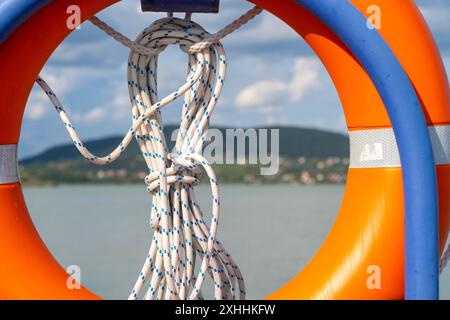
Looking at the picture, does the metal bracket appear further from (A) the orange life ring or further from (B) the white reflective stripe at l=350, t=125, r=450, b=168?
(B) the white reflective stripe at l=350, t=125, r=450, b=168

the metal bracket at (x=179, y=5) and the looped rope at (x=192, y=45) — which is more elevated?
the metal bracket at (x=179, y=5)

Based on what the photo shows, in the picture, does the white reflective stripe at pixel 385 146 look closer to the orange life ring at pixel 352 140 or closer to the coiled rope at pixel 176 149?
the orange life ring at pixel 352 140

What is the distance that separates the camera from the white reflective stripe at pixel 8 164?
2428 mm

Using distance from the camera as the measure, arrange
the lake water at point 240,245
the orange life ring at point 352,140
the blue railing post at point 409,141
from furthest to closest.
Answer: the lake water at point 240,245 < the orange life ring at point 352,140 < the blue railing post at point 409,141

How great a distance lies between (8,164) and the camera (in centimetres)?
244

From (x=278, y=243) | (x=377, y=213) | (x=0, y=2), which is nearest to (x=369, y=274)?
(x=377, y=213)

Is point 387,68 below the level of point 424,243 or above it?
above

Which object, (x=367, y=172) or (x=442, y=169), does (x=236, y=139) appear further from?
(x=442, y=169)

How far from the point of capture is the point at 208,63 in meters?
2.49

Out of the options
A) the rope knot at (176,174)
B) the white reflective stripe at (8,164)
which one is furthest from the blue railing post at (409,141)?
the white reflective stripe at (8,164)

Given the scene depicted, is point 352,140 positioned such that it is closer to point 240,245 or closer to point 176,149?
point 176,149

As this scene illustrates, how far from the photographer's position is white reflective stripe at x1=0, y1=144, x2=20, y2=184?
A: 2.43 meters

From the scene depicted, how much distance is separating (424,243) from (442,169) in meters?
0.23

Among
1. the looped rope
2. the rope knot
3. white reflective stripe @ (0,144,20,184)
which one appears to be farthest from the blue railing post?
white reflective stripe @ (0,144,20,184)
